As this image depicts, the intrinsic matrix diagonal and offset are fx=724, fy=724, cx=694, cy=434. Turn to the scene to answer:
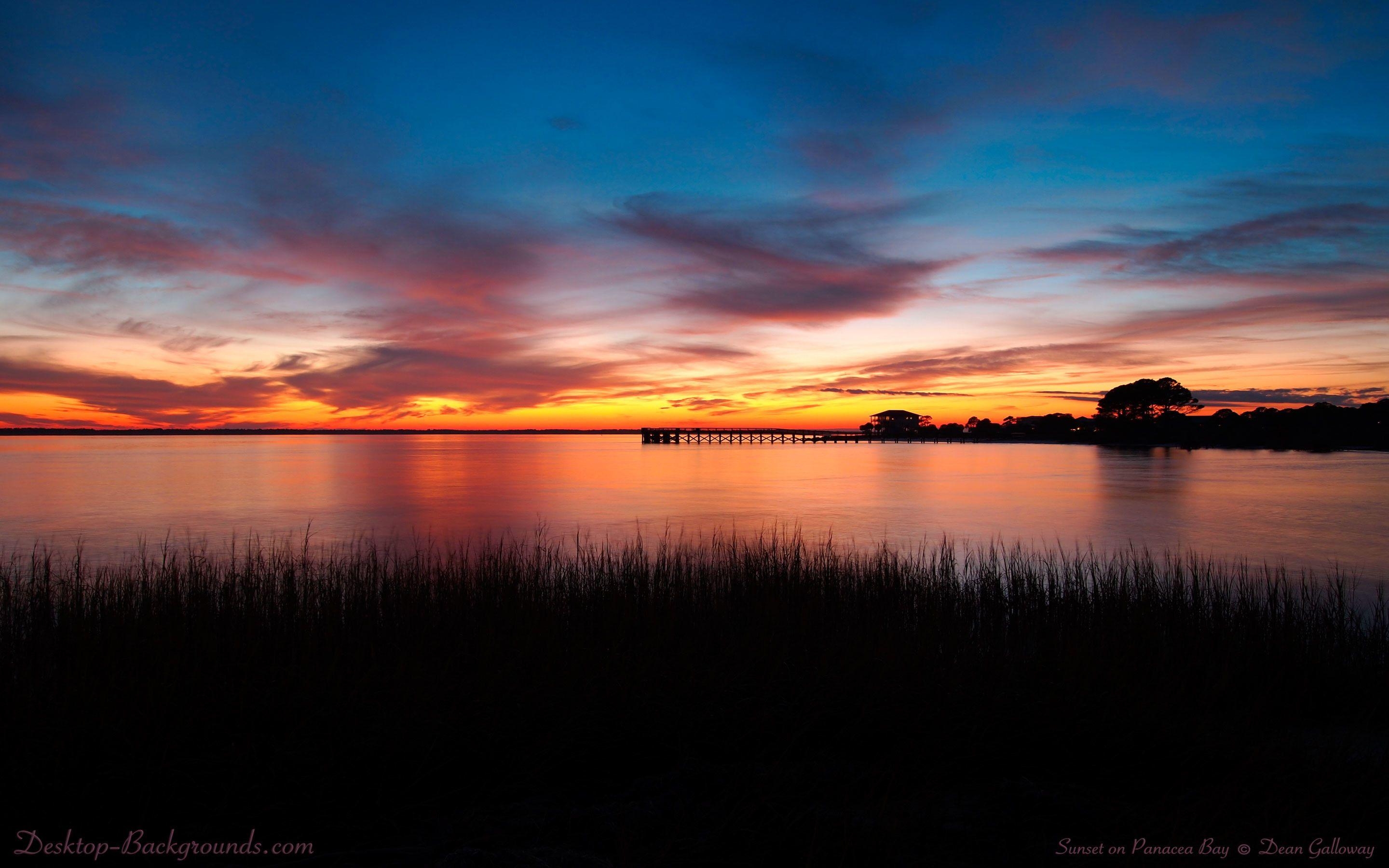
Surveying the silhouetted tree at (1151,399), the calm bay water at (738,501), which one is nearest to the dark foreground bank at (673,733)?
the calm bay water at (738,501)

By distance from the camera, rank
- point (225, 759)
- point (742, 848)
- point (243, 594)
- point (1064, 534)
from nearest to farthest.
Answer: point (742, 848) < point (225, 759) < point (243, 594) < point (1064, 534)

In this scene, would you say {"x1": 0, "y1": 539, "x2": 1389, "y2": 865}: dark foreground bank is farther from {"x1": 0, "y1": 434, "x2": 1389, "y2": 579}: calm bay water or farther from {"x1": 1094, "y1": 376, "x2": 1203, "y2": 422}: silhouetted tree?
{"x1": 1094, "y1": 376, "x2": 1203, "y2": 422}: silhouetted tree

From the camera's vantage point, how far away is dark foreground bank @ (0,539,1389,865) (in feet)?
10.4

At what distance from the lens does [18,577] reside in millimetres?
8102

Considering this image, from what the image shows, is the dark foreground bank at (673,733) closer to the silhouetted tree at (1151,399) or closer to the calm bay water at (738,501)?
the calm bay water at (738,501)

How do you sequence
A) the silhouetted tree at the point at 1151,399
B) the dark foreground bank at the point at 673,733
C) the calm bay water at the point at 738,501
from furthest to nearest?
1. the silhouetted tree at the point at 1151,399
2. the calm bay water at the point at 738,501
3. the dark foreground bank at the point at 673,733

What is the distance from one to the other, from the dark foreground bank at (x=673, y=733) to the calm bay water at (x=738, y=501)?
11740mm

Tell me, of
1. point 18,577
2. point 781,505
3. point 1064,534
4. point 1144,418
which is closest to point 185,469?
point 781,505

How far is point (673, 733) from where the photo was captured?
412cm

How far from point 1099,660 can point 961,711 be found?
6.17 ft

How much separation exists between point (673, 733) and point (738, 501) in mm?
26742

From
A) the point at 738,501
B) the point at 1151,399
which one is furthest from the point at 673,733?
the point at 1151,399

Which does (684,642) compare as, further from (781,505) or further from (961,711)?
(781,505)

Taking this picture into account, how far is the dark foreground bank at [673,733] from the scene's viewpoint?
318 cm
